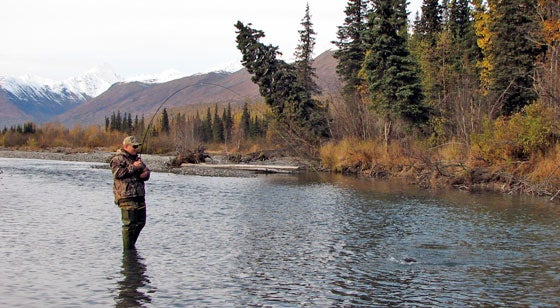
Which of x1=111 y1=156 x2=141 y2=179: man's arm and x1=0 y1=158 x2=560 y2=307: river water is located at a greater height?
x1=111 y1=156 x2=141 y2=179: man's arm

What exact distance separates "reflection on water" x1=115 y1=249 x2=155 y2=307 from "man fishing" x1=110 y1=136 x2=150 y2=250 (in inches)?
30.4

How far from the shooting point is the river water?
30.8ft

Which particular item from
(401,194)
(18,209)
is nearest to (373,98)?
(401,194)

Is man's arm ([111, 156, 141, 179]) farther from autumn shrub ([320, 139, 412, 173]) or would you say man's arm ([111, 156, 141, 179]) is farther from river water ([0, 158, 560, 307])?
autumn shrub ([320, 139, 412, 173])

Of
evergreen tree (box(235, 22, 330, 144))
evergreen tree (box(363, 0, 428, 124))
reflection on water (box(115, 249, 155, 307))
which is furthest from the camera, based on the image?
evergreen tree (box(235, 22, 330, 144))

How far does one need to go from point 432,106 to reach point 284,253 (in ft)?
94.2

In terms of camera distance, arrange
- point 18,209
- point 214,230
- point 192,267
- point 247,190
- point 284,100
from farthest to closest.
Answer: point 284,100, point 247,190, point 18,209, point 214,230, point 192,267

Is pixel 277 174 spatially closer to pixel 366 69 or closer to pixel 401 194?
pixel 366 69

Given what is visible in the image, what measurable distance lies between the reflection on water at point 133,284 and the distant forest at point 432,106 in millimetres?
18340

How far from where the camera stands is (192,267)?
36.8ft

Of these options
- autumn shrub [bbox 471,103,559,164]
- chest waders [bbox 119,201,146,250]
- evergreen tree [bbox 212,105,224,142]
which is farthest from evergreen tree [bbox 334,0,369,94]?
evergreen tree [bbox 212,105,224,142]

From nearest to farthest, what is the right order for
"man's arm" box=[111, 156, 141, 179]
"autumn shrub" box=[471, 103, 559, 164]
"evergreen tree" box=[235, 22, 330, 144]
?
1. "man's arm" box=[111, 156, 141, 179]
2. "autumn shrub" box=[471, 103, 559, 164]
3. "evergreen tree" box=[235, 22, 330, 144]

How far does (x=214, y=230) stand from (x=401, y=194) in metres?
11.6

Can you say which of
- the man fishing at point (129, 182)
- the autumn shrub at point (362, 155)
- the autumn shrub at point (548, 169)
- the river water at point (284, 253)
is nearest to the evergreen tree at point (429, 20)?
the autumn shrub at point (362, 155)
